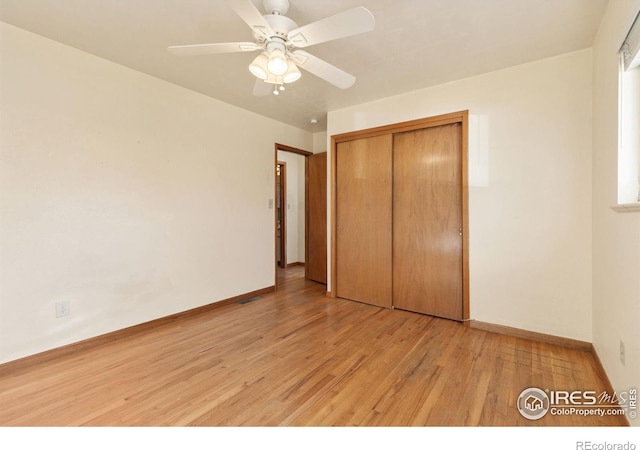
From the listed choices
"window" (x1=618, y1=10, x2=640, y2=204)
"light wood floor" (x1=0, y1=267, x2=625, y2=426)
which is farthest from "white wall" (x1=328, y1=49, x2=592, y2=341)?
"window" (x1=618, y1=10, x2=640, y2=204)

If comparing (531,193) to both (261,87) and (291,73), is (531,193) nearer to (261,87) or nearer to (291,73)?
(291,73)

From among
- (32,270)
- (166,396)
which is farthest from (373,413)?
(32,270)

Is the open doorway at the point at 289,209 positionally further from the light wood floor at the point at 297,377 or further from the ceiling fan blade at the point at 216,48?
the ceiling fan blade at the point at 216,48

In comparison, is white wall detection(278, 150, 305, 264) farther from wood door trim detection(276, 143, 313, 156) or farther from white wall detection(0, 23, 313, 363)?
white wall detection(0, 23, 313, 363)

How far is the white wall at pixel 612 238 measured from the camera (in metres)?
1.37

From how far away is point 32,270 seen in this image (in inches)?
82.5

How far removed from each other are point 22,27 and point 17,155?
897mm

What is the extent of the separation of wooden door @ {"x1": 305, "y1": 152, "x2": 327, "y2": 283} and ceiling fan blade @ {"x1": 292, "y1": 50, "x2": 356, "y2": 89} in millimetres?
2447

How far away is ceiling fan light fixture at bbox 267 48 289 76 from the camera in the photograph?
5.34ft

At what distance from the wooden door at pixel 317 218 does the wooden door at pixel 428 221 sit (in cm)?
140

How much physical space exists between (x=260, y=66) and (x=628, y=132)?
215cm

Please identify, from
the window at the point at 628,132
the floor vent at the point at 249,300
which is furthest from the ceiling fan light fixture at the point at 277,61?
the floor vent at the point at 249,300

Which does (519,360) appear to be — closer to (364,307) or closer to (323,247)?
(364,307)
